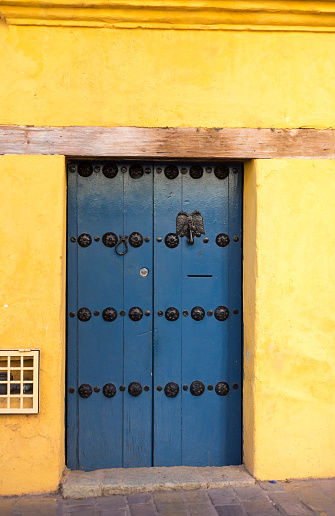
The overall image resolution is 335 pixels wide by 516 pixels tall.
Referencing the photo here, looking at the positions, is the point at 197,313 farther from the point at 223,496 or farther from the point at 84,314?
Result: the point at 223,496

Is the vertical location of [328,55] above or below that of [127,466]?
above

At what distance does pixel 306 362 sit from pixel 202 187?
140 centimetres

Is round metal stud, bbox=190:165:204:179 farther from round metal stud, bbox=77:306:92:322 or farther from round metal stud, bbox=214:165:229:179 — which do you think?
round metal stud, bbox=77:306:92:322

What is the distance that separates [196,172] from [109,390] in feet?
5.41

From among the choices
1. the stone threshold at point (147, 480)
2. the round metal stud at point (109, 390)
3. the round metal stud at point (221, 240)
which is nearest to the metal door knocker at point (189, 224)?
the round metal stud at point (221, 240)

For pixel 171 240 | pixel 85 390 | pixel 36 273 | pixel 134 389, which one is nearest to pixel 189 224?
pixel 171 240

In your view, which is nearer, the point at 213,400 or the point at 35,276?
the point at 35,276

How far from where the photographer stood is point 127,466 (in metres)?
3.37

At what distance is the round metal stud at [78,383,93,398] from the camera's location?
10.9ft

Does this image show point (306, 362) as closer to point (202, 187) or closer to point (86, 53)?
point (202, 187)

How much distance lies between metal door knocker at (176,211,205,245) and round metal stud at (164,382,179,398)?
3.30 ft

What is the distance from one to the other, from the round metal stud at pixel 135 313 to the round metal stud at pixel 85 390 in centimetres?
56

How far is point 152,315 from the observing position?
133 inches

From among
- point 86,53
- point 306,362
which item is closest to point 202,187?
point 86,53
